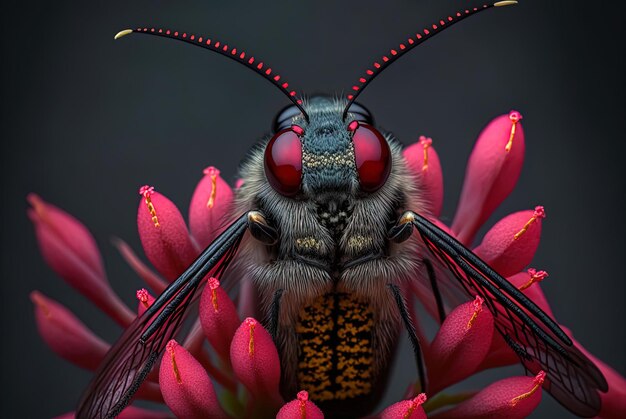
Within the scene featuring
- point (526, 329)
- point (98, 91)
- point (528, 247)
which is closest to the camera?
point (526, 329)

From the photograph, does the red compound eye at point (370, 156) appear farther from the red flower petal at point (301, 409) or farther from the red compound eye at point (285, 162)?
the red flower petal at point (301, 409)

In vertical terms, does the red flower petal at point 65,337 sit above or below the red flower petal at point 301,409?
below

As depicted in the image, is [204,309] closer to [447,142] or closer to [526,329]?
[526,329]

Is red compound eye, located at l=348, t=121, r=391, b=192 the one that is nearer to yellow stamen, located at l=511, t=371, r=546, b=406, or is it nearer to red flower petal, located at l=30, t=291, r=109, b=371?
yellow stamen, located at l=511, t=371, r=546, b=406

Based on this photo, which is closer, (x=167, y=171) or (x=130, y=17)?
(x=167, y=171)

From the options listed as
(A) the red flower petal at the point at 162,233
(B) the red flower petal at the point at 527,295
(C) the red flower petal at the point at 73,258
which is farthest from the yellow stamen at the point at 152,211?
(B) the red flower petal at the point at 527,295

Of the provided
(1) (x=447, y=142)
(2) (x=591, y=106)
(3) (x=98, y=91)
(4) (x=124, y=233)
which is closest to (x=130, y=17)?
(3) (x=98, y=91)
